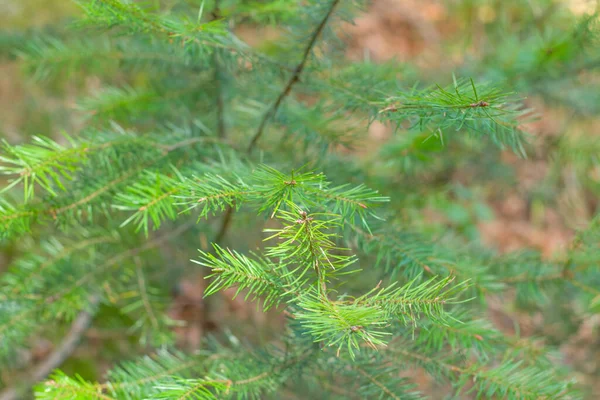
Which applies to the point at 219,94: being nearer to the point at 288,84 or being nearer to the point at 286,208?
the point at 288,84

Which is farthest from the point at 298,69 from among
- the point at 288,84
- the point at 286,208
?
the point at 286,208

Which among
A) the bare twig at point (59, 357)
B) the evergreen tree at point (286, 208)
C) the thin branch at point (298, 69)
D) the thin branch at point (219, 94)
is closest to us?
the evergreen tree at point (286, 208)

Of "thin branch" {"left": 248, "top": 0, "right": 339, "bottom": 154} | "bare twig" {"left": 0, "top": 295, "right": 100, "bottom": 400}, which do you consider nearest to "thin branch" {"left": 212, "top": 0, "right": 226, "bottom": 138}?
"thin branch" {"left": 248, "top": 0, "right": 339, "bottom": 154}

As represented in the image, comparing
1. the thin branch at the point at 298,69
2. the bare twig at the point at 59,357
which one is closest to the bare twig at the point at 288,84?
the thin branch at the point at 298,69

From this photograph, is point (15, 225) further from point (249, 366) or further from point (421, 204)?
point (421, 204)

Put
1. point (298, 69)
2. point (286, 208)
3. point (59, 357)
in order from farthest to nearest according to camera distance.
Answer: point (59, 357)
point (298, 69)
point (286, 208)

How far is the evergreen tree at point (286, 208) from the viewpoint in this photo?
53 centimetres

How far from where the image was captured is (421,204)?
3.57ft

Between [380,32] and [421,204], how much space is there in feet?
5.23

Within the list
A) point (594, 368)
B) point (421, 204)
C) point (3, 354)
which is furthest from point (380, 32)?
point (3, 354)

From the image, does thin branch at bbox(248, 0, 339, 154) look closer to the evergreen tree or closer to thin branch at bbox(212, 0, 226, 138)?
the evergreen tree

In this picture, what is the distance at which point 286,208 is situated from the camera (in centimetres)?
61

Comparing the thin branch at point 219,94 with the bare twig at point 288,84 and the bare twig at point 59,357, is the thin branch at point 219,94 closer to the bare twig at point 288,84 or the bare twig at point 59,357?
the bare twig at point 288,84

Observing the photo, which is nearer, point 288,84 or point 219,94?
point 288,84
